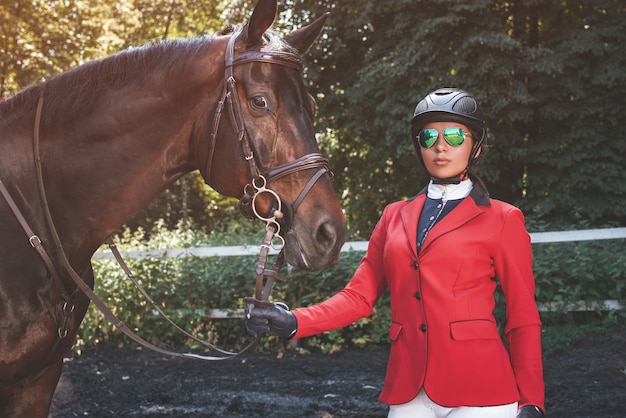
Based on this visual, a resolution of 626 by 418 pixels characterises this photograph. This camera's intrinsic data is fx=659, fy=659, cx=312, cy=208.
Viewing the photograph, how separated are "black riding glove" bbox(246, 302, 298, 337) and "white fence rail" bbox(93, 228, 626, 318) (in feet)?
12.9

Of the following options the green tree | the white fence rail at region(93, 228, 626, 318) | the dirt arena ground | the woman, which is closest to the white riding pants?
the woman

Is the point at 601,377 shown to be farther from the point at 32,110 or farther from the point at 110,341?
the point at 110,341

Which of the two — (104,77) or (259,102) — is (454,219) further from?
(104,77)

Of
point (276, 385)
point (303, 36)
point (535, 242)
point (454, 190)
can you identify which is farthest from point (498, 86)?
point (454, 190)

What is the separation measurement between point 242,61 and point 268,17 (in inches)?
7.0

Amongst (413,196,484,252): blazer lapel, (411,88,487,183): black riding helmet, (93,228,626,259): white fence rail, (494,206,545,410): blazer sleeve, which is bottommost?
(93,228,626,259): white fence rail

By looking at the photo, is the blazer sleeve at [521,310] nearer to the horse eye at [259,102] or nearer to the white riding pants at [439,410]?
the white riding pants at [439,410]

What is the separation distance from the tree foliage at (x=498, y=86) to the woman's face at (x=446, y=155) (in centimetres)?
671

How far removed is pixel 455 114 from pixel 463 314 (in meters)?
0.66

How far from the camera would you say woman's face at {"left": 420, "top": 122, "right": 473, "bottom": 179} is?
221cm


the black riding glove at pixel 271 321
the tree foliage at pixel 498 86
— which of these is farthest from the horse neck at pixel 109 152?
the tree foliage at pixel 498 86

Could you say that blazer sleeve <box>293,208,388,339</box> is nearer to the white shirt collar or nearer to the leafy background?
the white shirt collar

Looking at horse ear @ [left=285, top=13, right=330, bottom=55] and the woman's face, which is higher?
horse ear @ [left=285, top=13, right=330, bottom=55]

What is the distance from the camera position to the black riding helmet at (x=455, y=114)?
7.23 ft
